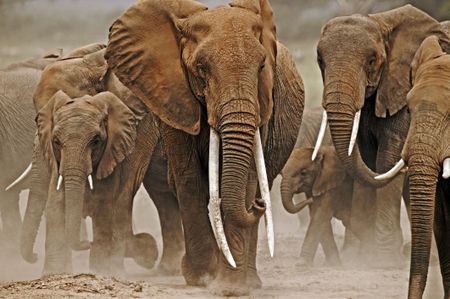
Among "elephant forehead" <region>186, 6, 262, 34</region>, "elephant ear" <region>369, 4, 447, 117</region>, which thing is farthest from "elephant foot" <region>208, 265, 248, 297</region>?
"elephant ear" <region>369, 4, 447, 117</region>

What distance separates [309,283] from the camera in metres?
9.23

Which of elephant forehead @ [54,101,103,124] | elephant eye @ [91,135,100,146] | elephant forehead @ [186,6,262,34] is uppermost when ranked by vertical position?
elephant forehead @ [186,6,262,34]

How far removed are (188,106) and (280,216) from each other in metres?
8.57

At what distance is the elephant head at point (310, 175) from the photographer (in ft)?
38.0

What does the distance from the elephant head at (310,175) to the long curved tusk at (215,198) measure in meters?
3.84

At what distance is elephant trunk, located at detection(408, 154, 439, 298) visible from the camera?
689 centimetres

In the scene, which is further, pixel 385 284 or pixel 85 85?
pixel 85 85

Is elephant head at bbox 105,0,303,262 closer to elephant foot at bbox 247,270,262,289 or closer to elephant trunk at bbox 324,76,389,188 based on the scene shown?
elephant foot at bbox 247,270,262,289

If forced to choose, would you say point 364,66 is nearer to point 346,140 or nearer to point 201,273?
point 346,140

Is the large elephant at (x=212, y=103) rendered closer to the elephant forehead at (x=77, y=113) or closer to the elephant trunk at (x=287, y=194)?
the elephant forehead at (x=77, y=113)

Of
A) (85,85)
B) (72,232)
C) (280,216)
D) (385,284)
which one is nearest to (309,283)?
(385,284)

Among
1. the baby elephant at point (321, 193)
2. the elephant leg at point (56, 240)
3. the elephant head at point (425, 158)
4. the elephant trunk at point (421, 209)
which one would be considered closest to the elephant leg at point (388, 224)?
the baby elephant at point (321, 193)

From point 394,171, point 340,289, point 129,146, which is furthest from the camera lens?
point 129,146

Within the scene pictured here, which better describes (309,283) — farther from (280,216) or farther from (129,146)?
(280,216)
